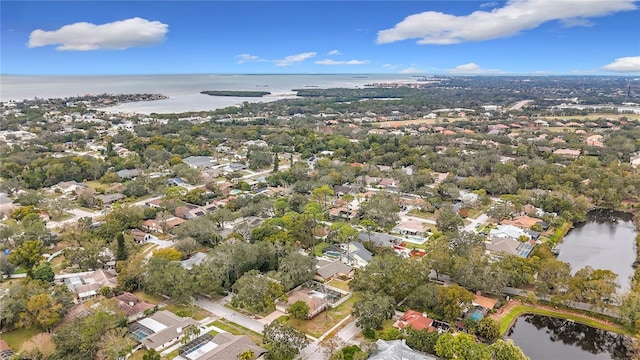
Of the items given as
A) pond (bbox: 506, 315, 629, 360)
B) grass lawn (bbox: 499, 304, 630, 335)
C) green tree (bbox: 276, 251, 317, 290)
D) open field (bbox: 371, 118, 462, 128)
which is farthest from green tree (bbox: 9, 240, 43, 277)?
open field (bbox: 371, 118, 462, 128)

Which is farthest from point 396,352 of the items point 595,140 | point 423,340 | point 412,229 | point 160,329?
point 595,140

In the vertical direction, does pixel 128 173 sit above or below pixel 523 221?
above

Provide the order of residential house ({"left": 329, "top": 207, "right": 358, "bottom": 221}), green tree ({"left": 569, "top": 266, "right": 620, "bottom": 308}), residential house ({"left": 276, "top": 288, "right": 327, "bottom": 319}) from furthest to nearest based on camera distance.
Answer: residential house ({"left": 329, "top": 207, "right": 358, "bottom": 221}), residential house ({"left": 276, "top": 288, "right": 327, "bottom": 319}), green tree ({"left": 569, "top": 266, "right": 620, "bottom": 308})

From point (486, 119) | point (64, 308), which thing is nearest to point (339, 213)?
point (64, 308)

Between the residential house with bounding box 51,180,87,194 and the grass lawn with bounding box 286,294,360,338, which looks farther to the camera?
the residential house with bounding box 51,180,87,194

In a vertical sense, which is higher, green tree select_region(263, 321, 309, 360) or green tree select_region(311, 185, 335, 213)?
green tree select_region(311, 185, 335, 213)

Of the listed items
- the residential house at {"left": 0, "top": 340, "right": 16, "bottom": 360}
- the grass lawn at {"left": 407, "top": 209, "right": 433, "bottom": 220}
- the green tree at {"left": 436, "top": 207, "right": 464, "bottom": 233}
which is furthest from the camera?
the grass lawn at {"left": 407, "top": 209, "right": 433, "bottom": 220}

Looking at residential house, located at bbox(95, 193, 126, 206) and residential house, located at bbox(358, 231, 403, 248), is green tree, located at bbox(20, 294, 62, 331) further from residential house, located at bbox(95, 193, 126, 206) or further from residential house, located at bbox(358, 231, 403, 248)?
residential house, located at bbox(95, 193, 126, 206)

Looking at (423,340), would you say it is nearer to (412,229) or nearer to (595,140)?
(412,229)
